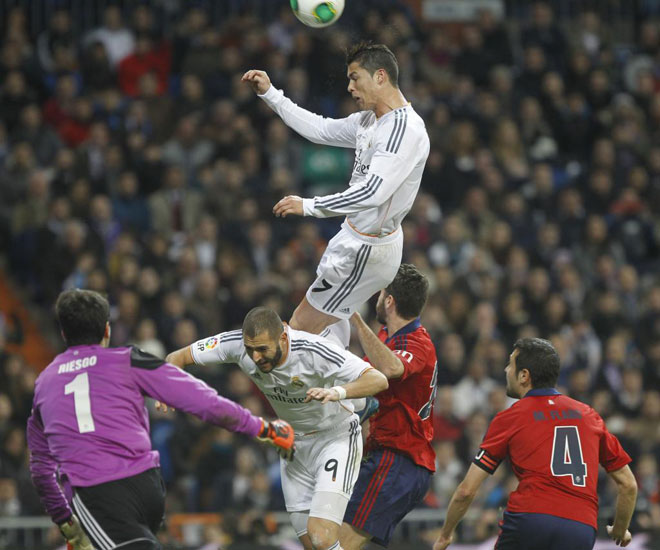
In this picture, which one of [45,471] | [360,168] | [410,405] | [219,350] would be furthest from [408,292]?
[45,471]

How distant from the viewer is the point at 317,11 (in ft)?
25.7

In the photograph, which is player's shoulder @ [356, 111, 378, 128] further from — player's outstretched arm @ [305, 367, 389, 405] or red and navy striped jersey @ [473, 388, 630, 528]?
red and navy striped jersey @ [473, 388, 630, 528]

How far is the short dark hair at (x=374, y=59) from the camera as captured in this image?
7484 millimetres

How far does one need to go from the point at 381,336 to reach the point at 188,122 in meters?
6.81

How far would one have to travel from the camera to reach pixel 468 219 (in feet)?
47.3

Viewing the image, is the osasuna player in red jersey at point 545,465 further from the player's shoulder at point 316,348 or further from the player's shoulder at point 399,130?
the player's shoulder at point 399,130

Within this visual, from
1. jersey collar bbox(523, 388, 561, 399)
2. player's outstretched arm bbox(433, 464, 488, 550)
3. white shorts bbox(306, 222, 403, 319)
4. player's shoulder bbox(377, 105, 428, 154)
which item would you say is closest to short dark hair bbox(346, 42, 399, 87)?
player's shoulder bbox(377, 105, 428, 154)

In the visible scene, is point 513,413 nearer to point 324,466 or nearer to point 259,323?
point 324,466

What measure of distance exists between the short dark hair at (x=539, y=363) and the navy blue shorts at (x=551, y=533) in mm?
775

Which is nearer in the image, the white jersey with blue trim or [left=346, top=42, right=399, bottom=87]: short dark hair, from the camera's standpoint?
the white jersey with blue trim

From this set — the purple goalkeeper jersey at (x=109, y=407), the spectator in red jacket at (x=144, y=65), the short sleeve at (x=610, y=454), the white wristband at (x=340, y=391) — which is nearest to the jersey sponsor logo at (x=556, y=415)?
the short sleeve at (x=610, y=454)

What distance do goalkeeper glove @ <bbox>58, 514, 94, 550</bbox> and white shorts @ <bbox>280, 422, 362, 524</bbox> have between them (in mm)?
1468

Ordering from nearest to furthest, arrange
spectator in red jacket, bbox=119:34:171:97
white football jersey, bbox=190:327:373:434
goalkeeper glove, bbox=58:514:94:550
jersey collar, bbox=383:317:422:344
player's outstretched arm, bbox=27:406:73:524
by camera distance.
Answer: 1. player's outstretched arm, bbox=27:406:73:524
2. goalkeeper glove, bbox=58:514:94:550
3. white football jersey, bbox=190:327:373:434
4. jersey collar, bbox=383:317:422:344
5. spectator in red jacket, bbox=119:34:171:97

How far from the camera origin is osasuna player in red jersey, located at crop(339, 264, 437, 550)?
25.3ft
